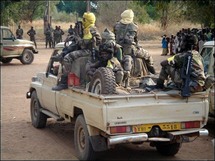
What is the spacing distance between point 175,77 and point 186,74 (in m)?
0.32

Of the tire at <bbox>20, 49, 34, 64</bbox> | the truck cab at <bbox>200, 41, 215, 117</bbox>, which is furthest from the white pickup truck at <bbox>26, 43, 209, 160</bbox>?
the tire at <bbox>20, 49, 34, 64</bbox>

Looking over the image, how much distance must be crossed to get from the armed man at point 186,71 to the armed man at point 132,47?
1.06 meters

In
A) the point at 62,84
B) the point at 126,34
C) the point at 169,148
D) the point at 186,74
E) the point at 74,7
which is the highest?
the point at 74,7

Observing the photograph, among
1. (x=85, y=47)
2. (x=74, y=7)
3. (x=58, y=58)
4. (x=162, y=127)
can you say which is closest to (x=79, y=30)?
(x=85, y=47)

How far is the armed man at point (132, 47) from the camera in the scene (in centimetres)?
795

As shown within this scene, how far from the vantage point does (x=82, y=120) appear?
21.9ft

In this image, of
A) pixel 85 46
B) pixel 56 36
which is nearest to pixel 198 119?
pixel 85 46

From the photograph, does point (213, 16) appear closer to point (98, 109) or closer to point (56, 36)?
point (56, 36)

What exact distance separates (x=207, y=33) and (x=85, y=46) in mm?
17420

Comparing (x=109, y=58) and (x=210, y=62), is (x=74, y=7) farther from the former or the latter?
(x=109, y=58)

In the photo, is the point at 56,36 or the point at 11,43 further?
the point at 56,36

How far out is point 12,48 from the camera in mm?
21953

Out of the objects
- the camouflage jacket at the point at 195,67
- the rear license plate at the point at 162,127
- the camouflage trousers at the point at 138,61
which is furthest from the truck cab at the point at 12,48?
the rear license plate at the point at 162,127

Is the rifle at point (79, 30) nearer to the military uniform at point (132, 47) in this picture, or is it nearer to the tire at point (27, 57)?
the military uniform at point (132, 47)
